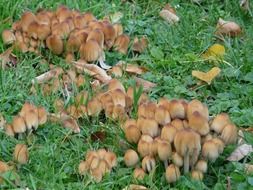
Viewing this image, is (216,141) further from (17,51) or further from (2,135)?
(17,51)

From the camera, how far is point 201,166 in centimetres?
272

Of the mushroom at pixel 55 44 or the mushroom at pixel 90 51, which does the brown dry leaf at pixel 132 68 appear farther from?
the mushroom at pixel 55 44

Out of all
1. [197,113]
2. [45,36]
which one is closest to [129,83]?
[45,36]

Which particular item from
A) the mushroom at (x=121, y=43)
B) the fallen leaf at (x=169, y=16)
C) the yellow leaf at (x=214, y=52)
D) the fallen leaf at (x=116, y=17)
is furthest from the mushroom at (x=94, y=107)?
the fallen leaf at (x=169, y=16)

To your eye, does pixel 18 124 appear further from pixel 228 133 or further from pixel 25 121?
pixel 228 133

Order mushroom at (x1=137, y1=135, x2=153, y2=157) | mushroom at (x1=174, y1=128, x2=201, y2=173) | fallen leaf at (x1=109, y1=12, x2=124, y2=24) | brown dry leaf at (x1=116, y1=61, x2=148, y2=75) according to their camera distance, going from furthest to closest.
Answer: fallen leaf at (x1=109, y1=12, x2=124, y2=24), brown dry leaf at (x1=116, y1=61, x2=148, y2=75), mushroom at (x1=137, y1=135, x2=153, y2=157), mushroom at (x1=174, y1=128, x2=201, y2=173)

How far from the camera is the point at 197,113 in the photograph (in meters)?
2.71

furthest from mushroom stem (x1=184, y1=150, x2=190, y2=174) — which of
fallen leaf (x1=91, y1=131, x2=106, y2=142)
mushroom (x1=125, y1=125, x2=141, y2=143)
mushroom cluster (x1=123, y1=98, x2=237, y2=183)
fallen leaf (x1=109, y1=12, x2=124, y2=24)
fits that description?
fallen leaf (x1=109, y1=12, x2=124, y2=24)

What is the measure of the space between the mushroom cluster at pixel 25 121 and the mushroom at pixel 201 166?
0.71m

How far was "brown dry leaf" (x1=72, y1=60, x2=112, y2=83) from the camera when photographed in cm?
346

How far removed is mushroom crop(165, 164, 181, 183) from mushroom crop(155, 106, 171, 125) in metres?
Result: 0.18

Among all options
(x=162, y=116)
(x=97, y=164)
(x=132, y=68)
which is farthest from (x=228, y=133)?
(x=132, y=68)

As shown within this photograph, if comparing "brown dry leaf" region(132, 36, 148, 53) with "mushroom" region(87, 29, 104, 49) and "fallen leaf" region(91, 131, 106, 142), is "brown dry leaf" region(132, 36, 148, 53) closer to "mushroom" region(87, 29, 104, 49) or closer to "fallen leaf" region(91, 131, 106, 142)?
"mushroom" region(87, 29, 104, 49)

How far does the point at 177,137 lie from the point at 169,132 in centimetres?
5
